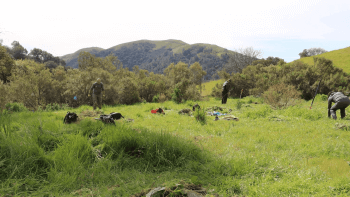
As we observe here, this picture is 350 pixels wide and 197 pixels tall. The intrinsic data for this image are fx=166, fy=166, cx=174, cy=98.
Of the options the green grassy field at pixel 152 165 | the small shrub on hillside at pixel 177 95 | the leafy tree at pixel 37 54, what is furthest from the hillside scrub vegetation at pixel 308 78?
the leafy tree at pixel 37 54

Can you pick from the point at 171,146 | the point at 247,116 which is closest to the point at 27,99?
the point at 171,146

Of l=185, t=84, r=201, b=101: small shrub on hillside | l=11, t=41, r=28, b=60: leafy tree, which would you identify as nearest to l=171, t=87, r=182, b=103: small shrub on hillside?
l=185, t=84, r=201, b=101: small shrub on hillside

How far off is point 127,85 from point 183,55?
172 metres

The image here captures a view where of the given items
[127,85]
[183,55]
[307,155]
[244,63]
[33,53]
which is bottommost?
[307,155]

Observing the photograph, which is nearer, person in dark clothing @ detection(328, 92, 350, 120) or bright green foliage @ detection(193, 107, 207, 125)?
person in dark clothing @ detection(328, 92, 350, 120)

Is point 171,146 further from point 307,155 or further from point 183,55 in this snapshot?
point 183,55

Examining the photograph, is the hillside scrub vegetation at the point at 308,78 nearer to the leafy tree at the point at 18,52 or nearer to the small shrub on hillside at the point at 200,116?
the small shrub on hillside at the point at 200,116

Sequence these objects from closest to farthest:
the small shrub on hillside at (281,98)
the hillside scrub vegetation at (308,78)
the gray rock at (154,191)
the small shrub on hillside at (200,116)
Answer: the gray rock at (154,191)
the small shrub on hillside at (200,116)
the small shrub on hillside at (281,98)
the hillside scrub vegetation at (308,78)

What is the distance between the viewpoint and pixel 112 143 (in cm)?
364

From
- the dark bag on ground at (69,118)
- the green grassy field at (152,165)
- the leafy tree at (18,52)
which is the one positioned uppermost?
the leafy tree at (18,52)

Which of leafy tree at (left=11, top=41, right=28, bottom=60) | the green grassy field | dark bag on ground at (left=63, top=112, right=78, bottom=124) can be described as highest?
leafy tree at (left=11, top=41, right=28, bottom=60)

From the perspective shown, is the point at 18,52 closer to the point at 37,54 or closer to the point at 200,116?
the point at 37,54

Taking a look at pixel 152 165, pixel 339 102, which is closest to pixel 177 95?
pixel 339 102

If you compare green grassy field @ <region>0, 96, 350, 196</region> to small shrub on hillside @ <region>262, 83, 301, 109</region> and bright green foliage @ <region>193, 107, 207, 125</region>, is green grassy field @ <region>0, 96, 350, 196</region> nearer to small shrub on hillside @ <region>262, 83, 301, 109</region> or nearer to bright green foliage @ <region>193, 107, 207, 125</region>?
bright green foliage @ <region>193, 107, 207, 125</region>
